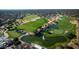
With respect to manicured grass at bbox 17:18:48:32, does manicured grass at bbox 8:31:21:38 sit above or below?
below

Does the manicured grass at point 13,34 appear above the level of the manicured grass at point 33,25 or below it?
below
